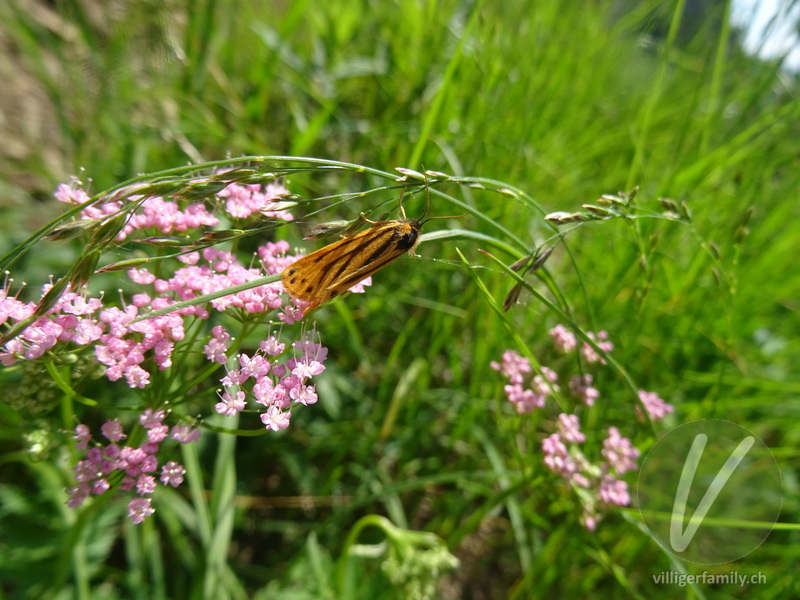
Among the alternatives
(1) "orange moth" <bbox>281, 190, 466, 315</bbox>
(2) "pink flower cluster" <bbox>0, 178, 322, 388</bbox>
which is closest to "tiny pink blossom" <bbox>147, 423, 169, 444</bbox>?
(2) "pink flower cluster" <bbox>0, 178, 322, 388</bbox>

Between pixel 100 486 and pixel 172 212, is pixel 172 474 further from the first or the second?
pixel 172 212

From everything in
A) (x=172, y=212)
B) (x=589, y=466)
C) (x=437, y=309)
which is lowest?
(x=437, y=309)

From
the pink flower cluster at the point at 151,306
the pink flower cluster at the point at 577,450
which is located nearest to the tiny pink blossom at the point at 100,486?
the pink flower cluster at the point at 151,306

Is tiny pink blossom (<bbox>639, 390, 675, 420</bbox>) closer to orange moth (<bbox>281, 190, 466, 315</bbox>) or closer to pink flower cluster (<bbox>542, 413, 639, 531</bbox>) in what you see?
pink flower cluster (<bbox>542, 413, 639, 531</bbox>)

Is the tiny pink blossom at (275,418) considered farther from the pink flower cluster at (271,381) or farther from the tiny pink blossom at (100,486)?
the tiny pink blossom at (100,486)

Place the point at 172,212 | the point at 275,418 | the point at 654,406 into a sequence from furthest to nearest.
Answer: the point at 654,406 < the point at 172,212 < the point at 275,418

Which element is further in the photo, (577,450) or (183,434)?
(577,450)

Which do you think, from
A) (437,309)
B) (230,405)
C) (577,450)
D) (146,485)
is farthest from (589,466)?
(146,485)
